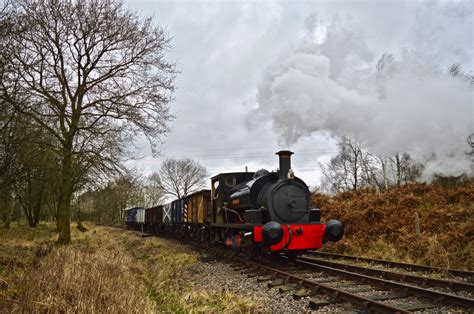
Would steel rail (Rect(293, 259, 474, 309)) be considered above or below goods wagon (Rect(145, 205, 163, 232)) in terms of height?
below

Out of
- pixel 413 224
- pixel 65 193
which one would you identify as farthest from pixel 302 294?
pixel 65 193

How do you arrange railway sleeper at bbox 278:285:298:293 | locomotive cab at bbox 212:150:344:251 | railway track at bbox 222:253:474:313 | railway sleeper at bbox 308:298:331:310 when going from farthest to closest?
1. locomotive cab at bbox 212:150:344:251
2. railway sleeper at bbox 278:285:298:293
3. railway sleeper at bbox 308:298:331:310
4. railway track at bbox 222:253:474:313

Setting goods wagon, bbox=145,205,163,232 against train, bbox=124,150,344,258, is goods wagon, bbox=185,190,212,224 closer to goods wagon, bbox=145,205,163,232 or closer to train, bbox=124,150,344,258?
train, bbox=124,150,344,258

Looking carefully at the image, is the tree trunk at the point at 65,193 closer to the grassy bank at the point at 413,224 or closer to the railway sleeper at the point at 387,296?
the grassy bank at the point at 413,224

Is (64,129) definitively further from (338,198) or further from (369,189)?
(369,189)

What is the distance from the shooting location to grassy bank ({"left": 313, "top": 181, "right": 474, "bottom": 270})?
1002 cm

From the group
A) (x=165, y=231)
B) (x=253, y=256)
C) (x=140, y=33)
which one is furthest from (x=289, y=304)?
(x=165, y=231)

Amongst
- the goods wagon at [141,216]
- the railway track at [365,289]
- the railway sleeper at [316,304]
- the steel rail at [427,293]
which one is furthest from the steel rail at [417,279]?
the goods wagon at [141,216]

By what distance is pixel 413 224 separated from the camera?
493 inches

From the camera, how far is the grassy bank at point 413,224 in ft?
32.9

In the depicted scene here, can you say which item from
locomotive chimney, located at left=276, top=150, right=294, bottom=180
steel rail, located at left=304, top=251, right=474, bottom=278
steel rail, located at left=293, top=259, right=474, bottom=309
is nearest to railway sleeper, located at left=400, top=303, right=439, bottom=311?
steel rail, located at left=293, top=259, right=474, bottom=309

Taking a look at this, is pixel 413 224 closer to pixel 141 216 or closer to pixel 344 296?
pixel 344 296

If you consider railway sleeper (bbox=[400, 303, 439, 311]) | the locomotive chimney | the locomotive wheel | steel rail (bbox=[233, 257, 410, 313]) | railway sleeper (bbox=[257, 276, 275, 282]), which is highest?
the locomotive chimney

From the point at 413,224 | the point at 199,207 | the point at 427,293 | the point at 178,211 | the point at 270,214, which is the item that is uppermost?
the point at 199,207
